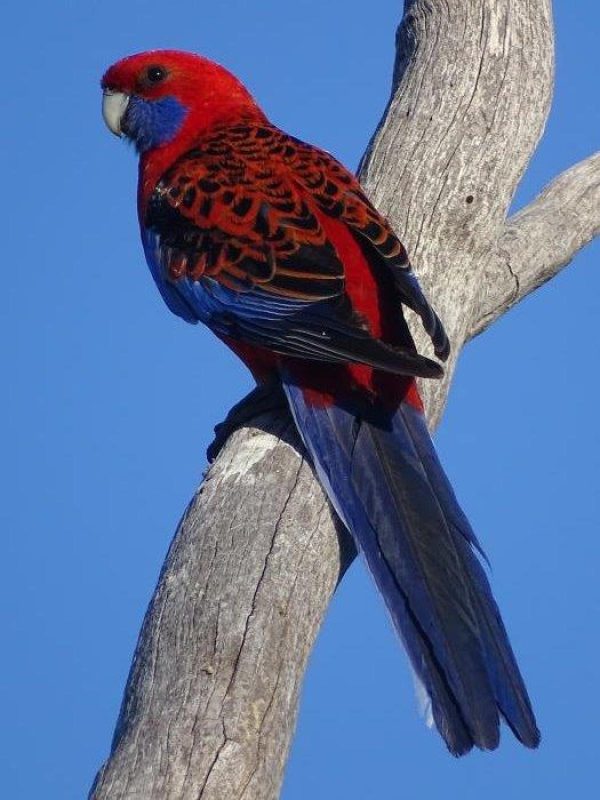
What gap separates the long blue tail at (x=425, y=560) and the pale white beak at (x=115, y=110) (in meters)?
1.73

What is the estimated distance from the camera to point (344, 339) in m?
3.30

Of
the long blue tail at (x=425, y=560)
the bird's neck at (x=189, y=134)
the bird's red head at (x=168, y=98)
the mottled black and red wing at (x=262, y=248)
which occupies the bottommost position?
the long blue tail at (x=425, y=560)

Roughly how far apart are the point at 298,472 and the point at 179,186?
1181 mm

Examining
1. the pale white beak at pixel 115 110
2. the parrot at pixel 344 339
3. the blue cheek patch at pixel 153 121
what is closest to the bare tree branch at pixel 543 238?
the parrot at pixel 344 339

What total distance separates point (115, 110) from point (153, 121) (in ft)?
0.81

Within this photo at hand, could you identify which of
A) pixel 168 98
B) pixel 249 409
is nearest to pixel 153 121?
pixel 168 98

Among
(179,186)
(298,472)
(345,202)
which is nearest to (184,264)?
(179,186)

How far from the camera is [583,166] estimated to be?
4477 millimetres

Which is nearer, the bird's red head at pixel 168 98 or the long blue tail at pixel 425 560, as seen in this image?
the long blue tail at pixel 425 560

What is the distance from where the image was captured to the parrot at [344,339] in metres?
2.91

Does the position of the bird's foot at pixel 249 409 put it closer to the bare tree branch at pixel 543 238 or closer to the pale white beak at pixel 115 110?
the bare tree branch at pixel 543 238

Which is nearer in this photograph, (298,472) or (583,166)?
(298,472)

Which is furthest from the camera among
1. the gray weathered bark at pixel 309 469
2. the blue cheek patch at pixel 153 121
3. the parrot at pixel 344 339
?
the blue cheek patch at pixel 153 121

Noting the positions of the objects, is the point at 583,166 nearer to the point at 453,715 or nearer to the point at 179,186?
the point at 179,186
